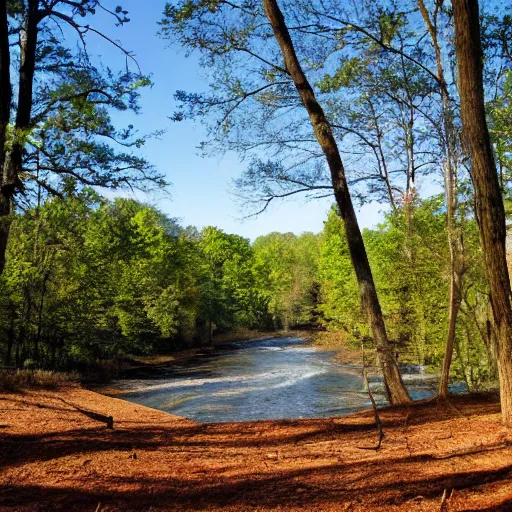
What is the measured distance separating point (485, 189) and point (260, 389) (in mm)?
12219

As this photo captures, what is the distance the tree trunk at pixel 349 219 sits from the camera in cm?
683

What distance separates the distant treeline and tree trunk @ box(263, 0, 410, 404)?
158cm

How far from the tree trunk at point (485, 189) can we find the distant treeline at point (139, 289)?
5.16 ft

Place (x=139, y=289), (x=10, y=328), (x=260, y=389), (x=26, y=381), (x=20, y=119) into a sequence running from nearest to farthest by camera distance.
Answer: (x=20, y=119) → (x=26, y=381) → (x=260, y=389) → (x=10, y=328) → (x=139, y=289)

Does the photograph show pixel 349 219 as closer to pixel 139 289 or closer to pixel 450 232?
pixel 450 232

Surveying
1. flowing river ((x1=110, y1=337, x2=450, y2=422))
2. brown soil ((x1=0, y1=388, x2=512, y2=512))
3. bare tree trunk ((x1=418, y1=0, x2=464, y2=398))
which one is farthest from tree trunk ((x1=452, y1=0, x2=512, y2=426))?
flowing river ((x1=110, y1=337, x2=450, y2=422))

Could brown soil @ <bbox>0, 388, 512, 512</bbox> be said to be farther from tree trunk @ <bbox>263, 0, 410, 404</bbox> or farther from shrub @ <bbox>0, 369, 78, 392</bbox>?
shrub @ <bbox>0, 369, 78, 392</bbox>

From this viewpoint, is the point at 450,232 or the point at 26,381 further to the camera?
the point at 26,381

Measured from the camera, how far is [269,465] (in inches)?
155

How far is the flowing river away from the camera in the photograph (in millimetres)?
11836

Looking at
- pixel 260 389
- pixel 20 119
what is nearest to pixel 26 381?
pixel 20 119

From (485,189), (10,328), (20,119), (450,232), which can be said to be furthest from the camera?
(10,328)

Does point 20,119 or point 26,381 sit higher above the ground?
point 20,119

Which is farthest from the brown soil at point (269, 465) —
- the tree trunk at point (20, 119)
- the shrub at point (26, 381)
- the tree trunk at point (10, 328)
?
the tree trunk at point (10, 328)
